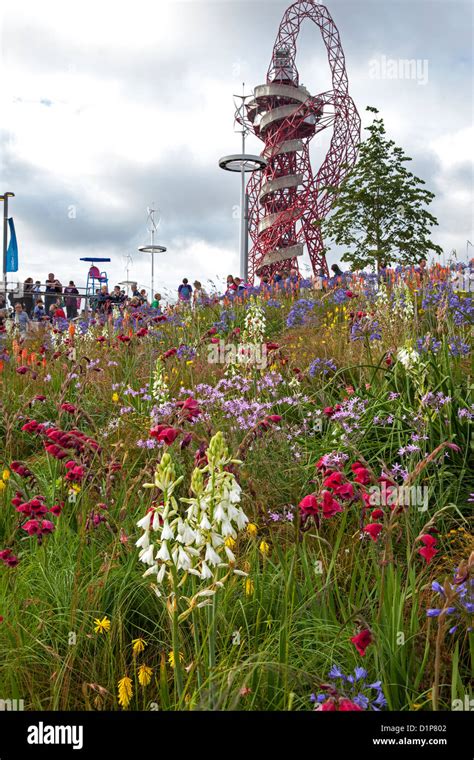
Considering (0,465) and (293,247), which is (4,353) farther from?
(293,247)

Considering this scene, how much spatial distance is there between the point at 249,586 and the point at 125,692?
2.01ft

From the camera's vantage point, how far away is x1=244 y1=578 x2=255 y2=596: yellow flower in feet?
7.83

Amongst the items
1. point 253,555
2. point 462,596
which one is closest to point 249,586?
point 253,555

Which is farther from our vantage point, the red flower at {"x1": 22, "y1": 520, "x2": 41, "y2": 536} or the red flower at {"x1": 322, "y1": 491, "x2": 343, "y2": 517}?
the red flower at {"x1": 22, "y1": 520, "x2": 41, "y2": 536}

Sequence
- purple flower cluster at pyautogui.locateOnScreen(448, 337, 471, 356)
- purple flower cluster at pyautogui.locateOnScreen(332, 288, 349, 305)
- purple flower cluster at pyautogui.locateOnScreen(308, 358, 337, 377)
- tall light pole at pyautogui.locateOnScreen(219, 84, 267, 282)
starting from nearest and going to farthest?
purple flower cluster at pyautogui.locateOnScreen(448, 337, 471, 356) → purple flower cluster at pyautogui.locateOnScreen(308, 358, 337, 377) → purple flower cluster at pyautogui.locateOnScreen(332, 288, 349, 305) → tall light pole at pyautogui.locateOnScreen(219, 84, 267, 282)

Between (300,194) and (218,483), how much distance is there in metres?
52.0

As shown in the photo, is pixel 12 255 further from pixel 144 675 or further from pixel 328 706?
pixel 328 706

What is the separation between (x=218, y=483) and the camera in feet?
5.36

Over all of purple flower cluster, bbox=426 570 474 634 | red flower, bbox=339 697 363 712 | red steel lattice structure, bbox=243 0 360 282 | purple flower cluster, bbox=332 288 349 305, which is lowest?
red flower, bbox=339 697 363 712

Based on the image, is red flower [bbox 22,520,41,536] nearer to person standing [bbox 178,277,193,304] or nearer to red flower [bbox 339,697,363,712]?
red flower [bbox 339,697,363,712]

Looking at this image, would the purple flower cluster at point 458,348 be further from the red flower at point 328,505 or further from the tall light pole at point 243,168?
the tall light pole at point 243,168

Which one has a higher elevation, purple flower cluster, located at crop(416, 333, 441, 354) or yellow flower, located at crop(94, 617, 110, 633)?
purple flower cluster, located at crop(416, 333, 441, 354)

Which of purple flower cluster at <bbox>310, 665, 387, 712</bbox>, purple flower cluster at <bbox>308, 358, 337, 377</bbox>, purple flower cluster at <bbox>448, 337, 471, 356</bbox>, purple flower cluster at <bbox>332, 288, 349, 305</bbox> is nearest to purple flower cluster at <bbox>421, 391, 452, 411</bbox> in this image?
purple flower cluster at <bbox>448, 337, 471, 356</bbox>
